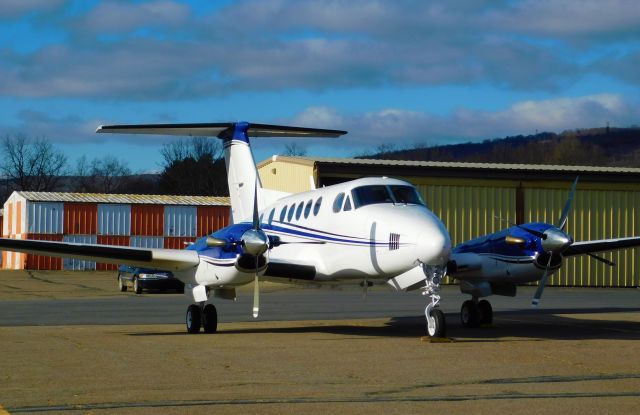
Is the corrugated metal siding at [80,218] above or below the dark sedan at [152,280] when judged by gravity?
above

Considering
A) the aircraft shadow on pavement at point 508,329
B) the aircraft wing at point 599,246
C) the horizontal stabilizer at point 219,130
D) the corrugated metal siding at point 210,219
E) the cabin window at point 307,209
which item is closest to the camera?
the aircraft shadow on pavement at point 508,329

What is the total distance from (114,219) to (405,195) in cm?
4698

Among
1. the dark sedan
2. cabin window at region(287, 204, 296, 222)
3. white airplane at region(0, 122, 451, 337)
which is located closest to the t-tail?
white airplane at region(0, 122, 451, 337)

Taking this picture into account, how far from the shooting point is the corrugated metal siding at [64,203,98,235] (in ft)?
197

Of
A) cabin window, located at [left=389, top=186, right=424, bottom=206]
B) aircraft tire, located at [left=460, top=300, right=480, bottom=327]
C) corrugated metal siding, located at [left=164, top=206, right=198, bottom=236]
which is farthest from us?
corrugated metal siding, located at [left=164, top=206, right=198, bottom=236]

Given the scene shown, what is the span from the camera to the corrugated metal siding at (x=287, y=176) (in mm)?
42653

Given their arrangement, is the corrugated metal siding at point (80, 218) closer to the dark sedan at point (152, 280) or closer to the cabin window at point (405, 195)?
the dark sedan at point (152, 280)

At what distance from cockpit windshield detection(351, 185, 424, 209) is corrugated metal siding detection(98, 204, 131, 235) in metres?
46.2

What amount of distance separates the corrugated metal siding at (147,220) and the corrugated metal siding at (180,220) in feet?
1.40

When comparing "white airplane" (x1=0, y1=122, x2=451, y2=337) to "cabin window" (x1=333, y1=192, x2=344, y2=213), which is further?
"cabin window" (x1=333, y1=192, x2=344, y2=213)

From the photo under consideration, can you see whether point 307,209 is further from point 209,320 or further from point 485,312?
point 485,312

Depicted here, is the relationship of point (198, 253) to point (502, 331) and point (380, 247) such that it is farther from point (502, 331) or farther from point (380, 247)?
point (502, 331)

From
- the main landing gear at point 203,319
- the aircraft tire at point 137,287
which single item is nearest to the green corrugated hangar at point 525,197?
the aircraft tire at point 137,287

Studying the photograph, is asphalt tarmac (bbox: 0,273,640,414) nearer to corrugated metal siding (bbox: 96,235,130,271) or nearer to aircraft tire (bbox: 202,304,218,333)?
aircraft tire (bbox: 202,304,218,333)
